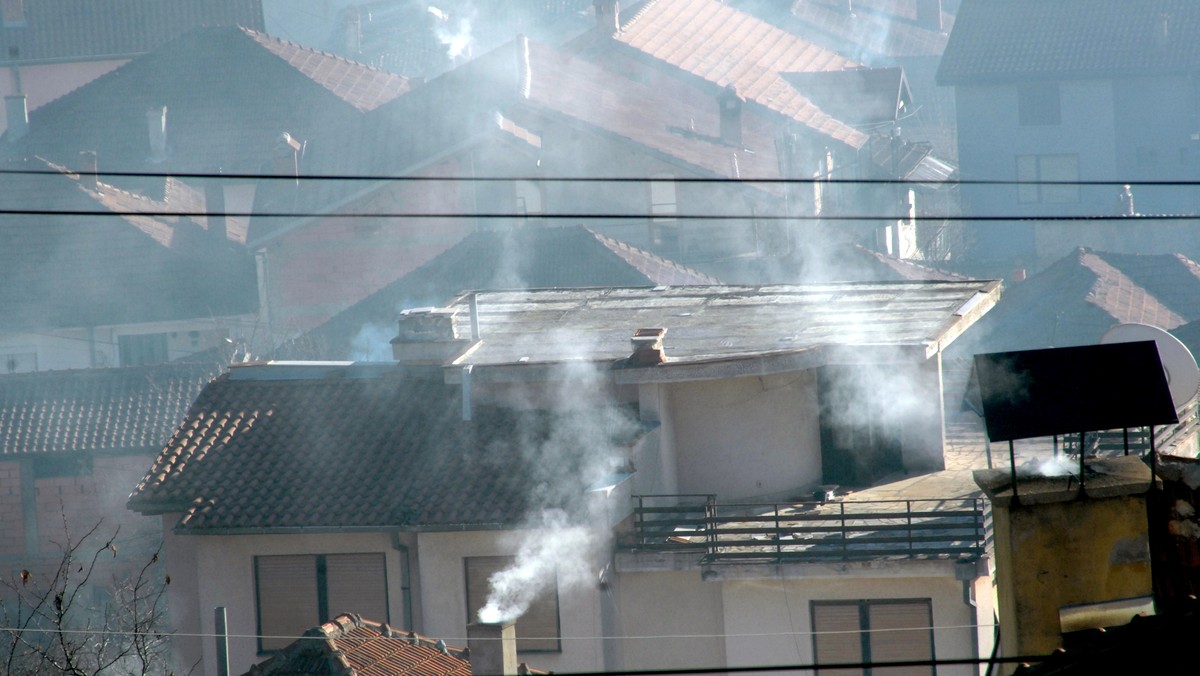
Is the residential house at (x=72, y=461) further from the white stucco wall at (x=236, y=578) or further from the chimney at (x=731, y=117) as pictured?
the chimney at (x=731, y=117)

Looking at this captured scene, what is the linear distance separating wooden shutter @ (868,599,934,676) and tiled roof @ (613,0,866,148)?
109 feet

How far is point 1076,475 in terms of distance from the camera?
328 inches

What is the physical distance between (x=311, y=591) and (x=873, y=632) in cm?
664

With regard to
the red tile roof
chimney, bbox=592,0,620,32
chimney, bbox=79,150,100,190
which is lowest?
the red tile roof

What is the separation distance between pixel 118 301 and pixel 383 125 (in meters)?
9.58

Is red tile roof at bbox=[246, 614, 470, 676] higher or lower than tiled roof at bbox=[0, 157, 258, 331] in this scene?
lower

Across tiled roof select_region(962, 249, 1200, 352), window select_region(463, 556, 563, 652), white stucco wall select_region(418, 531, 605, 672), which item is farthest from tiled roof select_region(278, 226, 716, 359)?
window select_region(463, 556, 563, 652)

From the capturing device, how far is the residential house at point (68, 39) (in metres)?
56.2

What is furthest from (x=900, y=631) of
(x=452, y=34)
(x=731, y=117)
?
(x=452, y=34)

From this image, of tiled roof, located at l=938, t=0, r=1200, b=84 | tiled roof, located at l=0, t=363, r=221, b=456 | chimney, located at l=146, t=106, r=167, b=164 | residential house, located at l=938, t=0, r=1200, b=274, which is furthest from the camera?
tiled roof, located at l=938, t=0, r=1200, b=84

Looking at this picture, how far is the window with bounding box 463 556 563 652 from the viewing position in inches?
651

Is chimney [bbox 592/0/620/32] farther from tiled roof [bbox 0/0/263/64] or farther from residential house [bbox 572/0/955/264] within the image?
tiled roof [bbox 0/0/263/64]

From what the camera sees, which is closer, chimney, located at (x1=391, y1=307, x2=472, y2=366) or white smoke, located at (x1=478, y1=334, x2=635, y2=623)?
white smoke, located at (x1=478, y1=334, x2=635, y2=623)

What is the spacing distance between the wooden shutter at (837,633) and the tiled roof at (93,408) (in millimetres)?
16602
